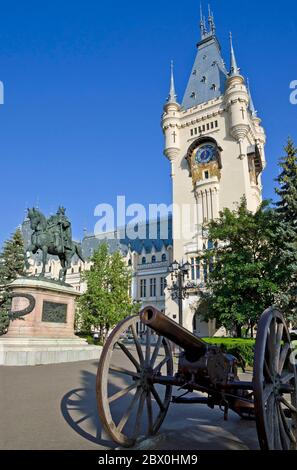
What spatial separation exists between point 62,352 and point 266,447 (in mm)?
12852

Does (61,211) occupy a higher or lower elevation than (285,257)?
higher

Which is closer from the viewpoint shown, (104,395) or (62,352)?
(104,395)

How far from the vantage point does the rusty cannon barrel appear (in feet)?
11.9

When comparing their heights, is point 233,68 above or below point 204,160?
above

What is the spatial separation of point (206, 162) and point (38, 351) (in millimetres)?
35468

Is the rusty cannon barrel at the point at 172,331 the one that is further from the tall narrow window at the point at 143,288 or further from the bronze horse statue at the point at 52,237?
the tall narrow window at the point at 143,288

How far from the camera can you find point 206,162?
4328 centimetres

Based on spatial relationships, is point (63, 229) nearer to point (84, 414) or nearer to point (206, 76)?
point (84, 414)

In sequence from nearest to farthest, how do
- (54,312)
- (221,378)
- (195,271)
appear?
(221,378), (54,312), (195,271)

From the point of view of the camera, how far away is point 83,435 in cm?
493

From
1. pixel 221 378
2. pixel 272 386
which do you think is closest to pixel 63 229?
pixel 221 378

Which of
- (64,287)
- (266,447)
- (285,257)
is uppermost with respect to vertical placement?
(285,257)

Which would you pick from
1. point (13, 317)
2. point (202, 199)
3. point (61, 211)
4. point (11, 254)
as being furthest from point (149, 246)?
point (13, 317)

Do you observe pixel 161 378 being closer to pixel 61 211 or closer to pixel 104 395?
pixel 104 395
